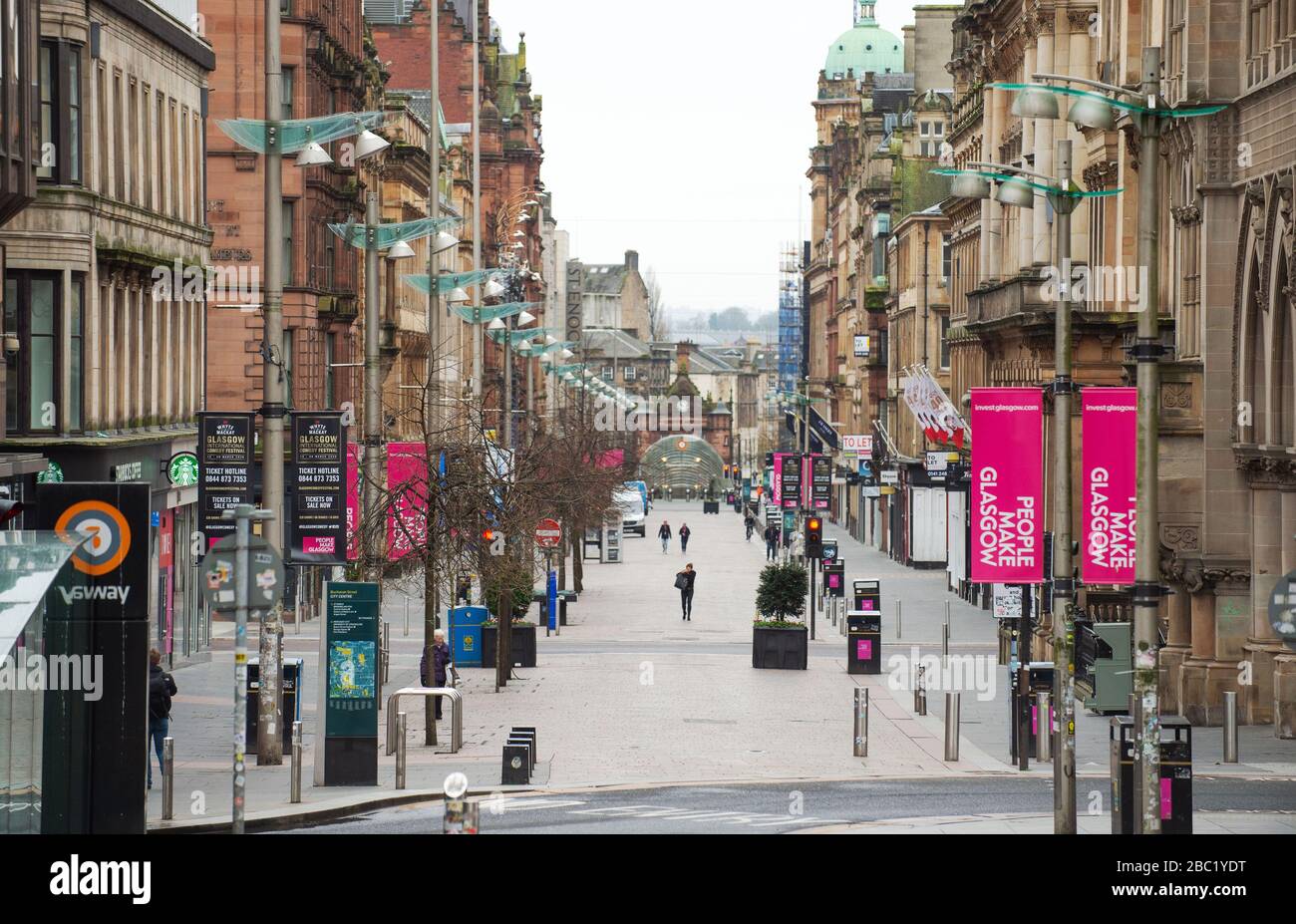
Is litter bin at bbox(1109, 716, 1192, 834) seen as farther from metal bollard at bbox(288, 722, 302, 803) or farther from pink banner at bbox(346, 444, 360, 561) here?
pink banner at bbox(346, 444, 360, 561)

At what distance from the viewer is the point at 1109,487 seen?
30.5m

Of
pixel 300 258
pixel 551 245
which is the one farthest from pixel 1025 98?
pixel 551 245

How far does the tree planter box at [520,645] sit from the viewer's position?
42.7m

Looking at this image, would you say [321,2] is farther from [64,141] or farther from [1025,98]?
[1025,98]

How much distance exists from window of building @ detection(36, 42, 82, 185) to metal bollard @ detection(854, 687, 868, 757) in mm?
14605

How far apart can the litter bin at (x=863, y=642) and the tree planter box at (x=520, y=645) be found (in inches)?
239

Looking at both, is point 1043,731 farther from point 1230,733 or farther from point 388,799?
point 388,799

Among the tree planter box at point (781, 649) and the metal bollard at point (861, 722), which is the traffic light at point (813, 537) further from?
the metal bollard at point (861, 722)

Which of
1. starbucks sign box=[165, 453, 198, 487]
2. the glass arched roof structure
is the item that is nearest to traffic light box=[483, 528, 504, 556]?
starbucks sign box=[165, 453, 198, 487]

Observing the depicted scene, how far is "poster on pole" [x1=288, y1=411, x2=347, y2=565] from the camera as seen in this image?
30734 millimetres

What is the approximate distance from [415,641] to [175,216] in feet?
36.1

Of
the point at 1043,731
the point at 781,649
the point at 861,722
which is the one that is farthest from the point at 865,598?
the point at 1043,731

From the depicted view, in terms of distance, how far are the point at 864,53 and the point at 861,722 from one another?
520 ft

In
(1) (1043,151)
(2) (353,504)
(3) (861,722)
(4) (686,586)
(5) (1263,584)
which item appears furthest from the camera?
(4) (686,586)
